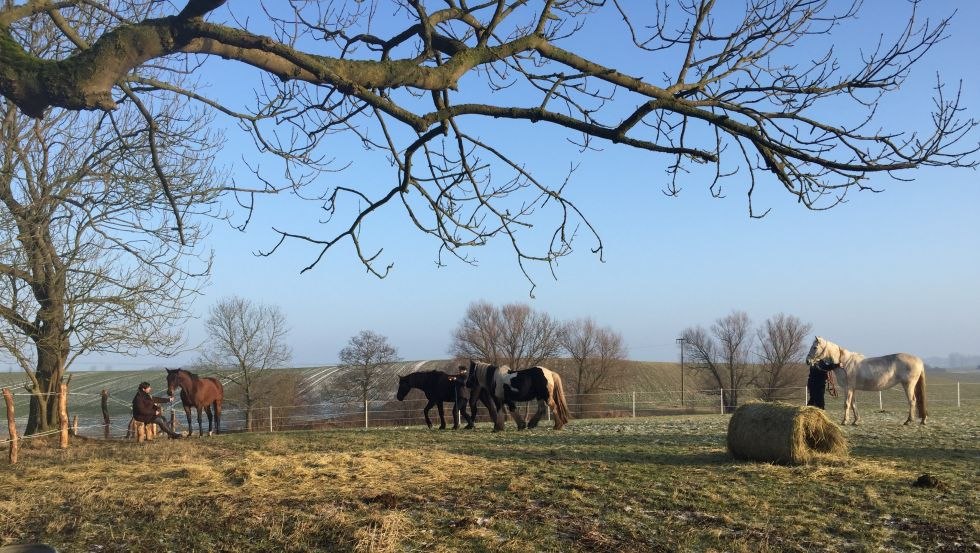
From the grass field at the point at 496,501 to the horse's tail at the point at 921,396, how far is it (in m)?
4.61

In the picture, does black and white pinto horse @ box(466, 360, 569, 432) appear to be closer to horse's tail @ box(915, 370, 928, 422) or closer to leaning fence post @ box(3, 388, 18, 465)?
horse's tail @ box(915, 370, 928, 422)

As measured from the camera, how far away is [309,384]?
5209cm

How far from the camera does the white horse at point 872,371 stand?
48.4ft

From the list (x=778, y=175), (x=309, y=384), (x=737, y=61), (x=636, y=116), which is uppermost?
(x=737, y=61)

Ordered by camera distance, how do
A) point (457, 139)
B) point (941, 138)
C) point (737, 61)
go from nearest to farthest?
1. point (941, 138)
2. point (737, 61)
3. point (457, 139)

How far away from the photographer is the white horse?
1476 cm

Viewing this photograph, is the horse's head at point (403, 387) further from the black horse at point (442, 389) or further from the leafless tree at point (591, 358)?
the leafless tree at point (591, 358)

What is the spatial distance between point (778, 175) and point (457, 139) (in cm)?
221

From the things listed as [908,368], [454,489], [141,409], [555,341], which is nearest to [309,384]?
[555,341]

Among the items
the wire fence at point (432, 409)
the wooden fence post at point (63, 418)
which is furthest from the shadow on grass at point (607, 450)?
the wire fence at point (432, 409)

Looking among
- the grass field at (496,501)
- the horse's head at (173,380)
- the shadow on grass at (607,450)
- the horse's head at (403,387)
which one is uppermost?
the horse's head at (173,380)

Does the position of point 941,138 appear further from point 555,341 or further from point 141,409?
point 555,341

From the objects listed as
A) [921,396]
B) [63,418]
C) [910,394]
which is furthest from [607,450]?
[63,418]

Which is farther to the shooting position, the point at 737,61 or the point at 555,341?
the point at 555,341
